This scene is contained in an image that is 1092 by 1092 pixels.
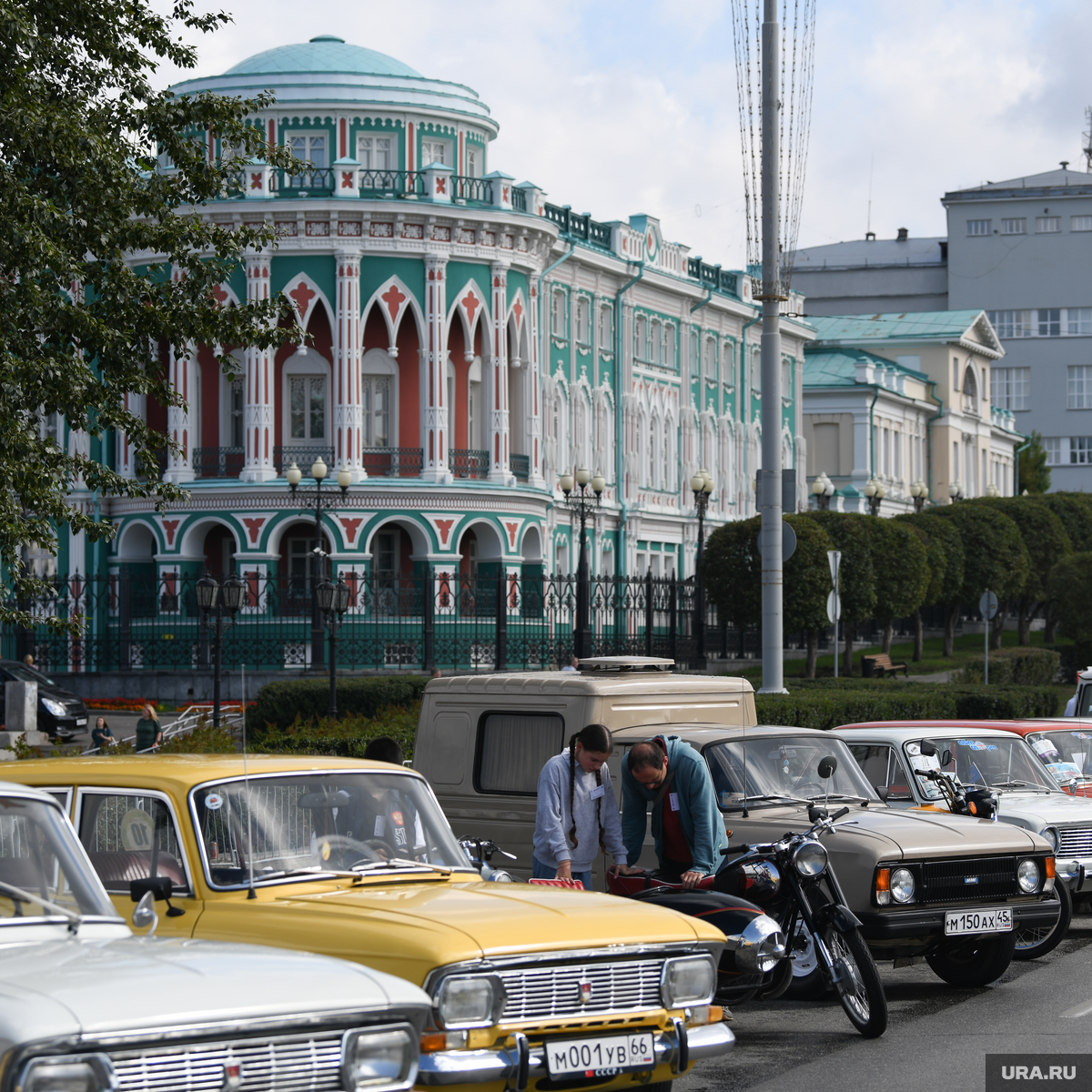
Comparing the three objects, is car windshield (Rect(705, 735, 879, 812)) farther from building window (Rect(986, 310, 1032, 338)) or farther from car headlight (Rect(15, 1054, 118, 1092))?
building window (Rect(986, 310, 1032, 338))

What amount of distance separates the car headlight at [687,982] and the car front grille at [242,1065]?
187cm

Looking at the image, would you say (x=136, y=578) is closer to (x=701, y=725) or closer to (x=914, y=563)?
(x=914, y=563)

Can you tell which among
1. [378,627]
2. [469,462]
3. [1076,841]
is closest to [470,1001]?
[1076,841]

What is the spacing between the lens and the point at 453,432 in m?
43.0

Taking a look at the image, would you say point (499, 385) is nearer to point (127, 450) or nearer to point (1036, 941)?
point (127, 450)

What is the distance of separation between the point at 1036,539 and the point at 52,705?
41279 mm

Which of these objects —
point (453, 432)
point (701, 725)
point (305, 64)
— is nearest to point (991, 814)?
point (701, 725)

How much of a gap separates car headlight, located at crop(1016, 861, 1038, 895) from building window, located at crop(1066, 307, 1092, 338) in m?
98.6

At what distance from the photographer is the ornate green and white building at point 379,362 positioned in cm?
4106

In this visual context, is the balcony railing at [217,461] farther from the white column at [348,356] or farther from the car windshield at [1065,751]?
the car windshield at [1065,751]

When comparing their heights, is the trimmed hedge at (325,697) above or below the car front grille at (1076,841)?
above

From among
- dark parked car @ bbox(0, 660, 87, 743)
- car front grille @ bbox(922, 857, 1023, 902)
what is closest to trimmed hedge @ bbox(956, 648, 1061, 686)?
dark parked car @ bbox(0, 660, 87, 743)

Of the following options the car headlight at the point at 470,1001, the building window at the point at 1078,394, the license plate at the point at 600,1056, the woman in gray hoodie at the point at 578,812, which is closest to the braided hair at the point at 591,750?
the woman in gray hoodie at the point at 578,812

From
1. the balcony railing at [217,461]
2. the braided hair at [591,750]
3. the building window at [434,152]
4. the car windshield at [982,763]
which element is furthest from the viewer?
the building window at [434,152]
